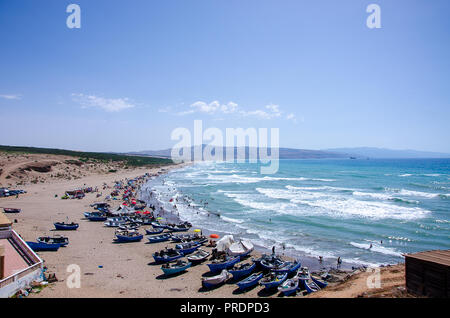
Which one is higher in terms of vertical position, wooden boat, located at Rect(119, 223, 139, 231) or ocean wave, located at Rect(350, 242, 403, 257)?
wooden boat, located at Rect(119, 223, 139, 231)

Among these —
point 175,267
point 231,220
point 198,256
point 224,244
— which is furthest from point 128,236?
point 231,220

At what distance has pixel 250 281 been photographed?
17047 millimetres

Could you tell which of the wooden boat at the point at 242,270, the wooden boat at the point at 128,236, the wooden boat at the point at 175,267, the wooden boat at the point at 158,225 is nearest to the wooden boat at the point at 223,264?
the wooden boat at the point at 242,270

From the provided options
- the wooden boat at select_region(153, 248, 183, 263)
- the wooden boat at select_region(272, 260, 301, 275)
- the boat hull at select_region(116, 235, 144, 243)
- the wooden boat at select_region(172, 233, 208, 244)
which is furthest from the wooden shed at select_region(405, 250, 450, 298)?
the boat hull at select_region(116, 235, 144, 243)

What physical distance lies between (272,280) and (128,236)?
48.4 feet

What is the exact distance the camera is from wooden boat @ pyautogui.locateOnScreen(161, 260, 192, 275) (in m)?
18.6

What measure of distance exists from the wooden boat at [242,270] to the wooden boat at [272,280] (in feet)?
4.15

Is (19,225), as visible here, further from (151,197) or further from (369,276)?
(369,276)

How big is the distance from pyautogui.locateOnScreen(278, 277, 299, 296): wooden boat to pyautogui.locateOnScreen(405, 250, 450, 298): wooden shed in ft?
22.0

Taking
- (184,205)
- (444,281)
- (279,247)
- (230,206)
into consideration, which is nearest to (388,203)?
(230,206)

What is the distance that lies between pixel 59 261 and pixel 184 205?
25.3 metres

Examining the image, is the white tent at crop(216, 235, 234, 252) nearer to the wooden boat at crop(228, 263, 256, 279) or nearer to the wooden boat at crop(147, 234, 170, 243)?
the wooden boat at crop(228, 263, 256, 279)

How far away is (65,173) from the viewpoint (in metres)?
70.2
